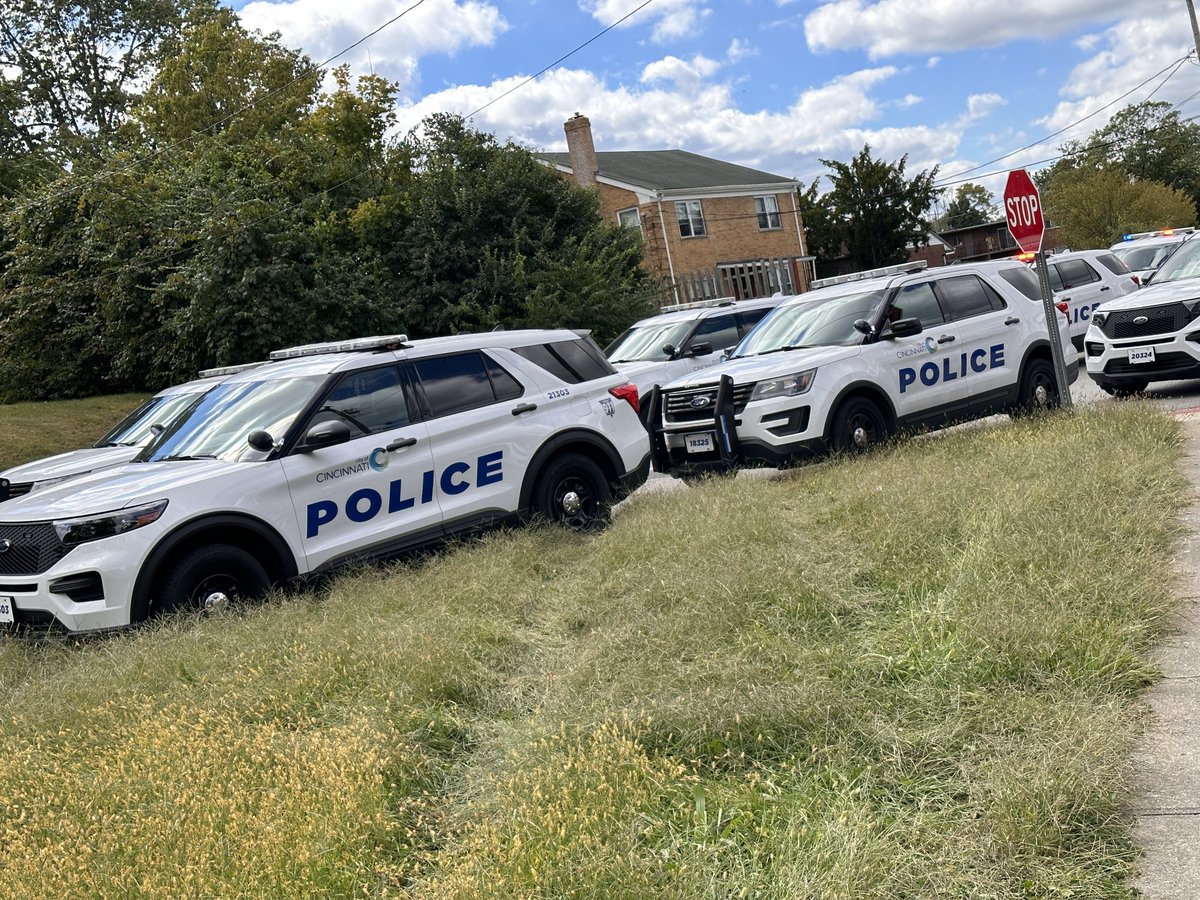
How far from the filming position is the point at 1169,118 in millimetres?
87625

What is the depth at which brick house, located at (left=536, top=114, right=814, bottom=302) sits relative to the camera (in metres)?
40.1

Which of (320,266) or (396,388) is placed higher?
(320,266)

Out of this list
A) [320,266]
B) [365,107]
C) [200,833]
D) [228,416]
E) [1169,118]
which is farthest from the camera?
[1169,118]

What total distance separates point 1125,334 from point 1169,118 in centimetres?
8737

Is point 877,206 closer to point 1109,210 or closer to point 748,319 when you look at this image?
point 1109,210

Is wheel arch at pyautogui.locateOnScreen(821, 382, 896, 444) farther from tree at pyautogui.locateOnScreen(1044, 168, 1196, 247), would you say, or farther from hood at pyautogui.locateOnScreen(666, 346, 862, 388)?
tree at pyautogui.locateOnScreen(1044, 168, 1196, 247)

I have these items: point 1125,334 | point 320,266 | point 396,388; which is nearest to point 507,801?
point 396,388

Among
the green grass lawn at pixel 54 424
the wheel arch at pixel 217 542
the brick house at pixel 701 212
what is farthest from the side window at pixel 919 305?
the brick house at pixel 701 212

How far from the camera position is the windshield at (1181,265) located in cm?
1342

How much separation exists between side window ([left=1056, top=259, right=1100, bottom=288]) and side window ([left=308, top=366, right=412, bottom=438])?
12.3 meters

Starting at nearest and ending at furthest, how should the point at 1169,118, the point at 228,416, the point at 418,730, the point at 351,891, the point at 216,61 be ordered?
the point at 351,891 → the point at 418,730 → the point at 228,416 → the point at 216,61 → the point at 1169,118

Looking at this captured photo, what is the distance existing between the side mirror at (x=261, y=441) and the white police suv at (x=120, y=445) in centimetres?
261

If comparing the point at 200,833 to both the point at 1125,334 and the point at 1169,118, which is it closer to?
the point at 1125,334

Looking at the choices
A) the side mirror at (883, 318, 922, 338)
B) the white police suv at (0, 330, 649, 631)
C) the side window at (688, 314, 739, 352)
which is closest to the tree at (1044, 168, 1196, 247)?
the side window at (688, 314, 739, 352)
